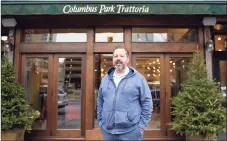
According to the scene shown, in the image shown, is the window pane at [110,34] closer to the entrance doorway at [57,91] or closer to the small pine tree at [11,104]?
the entrance doorway at [57,91]

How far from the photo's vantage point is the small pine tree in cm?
610

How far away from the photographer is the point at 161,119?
23.2ft

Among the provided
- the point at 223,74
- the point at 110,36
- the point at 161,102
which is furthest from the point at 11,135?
the point at 223,74

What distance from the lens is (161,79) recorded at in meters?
7.12

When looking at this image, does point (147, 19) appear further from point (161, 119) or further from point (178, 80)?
point (161, 119)

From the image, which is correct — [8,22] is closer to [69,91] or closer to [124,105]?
[69,91]

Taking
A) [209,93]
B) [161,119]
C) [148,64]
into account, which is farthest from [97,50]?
[209,93]

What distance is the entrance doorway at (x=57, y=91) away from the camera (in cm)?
713

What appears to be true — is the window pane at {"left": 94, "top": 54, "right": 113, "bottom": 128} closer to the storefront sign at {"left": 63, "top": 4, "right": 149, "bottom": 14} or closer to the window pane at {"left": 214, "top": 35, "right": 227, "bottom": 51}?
the storefront sign at {"left": 63, "top": 4, "right": 149, "bottom": 14}

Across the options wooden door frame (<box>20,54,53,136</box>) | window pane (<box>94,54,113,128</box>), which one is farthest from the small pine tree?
window pane (<box>94,54,113,128</box>)

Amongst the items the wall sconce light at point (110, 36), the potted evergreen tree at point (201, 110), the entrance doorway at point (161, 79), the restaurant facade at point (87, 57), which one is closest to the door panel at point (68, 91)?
the restaurant facade at point (87, 57)

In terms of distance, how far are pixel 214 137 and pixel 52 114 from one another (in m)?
3.74

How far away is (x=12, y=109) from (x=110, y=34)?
2.87m

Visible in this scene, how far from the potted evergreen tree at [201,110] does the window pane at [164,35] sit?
46.5 inches
